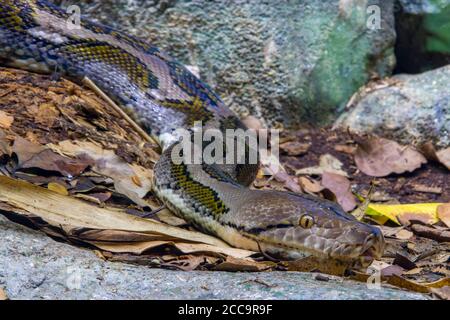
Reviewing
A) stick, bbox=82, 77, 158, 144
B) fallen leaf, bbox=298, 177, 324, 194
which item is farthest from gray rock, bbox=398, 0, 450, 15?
stick, bbox=82, 77, 158, 144

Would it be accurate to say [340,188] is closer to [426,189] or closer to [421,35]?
[426,189]

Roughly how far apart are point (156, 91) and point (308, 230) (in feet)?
7.93

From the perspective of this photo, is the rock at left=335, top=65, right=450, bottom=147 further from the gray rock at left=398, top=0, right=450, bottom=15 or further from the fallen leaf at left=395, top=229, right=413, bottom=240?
the fallen leaf at left=395, top=229, right=413, bottom=240

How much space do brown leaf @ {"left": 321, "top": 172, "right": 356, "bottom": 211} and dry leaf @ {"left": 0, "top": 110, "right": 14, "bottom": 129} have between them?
2.55m

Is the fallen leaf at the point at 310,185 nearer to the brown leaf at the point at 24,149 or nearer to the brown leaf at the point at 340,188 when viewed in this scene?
the brown leaf at the point at 340,188

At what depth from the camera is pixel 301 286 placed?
11.2 feet

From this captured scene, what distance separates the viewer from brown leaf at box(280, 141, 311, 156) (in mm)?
6781

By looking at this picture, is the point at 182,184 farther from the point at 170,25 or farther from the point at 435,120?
the point at 435,120

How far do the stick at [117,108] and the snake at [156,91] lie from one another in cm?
5

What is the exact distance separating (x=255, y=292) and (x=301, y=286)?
0.23m

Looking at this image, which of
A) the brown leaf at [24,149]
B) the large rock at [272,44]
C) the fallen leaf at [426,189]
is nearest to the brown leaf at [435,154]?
the fallen leaf at [426,189]

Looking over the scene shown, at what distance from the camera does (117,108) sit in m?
6.00
